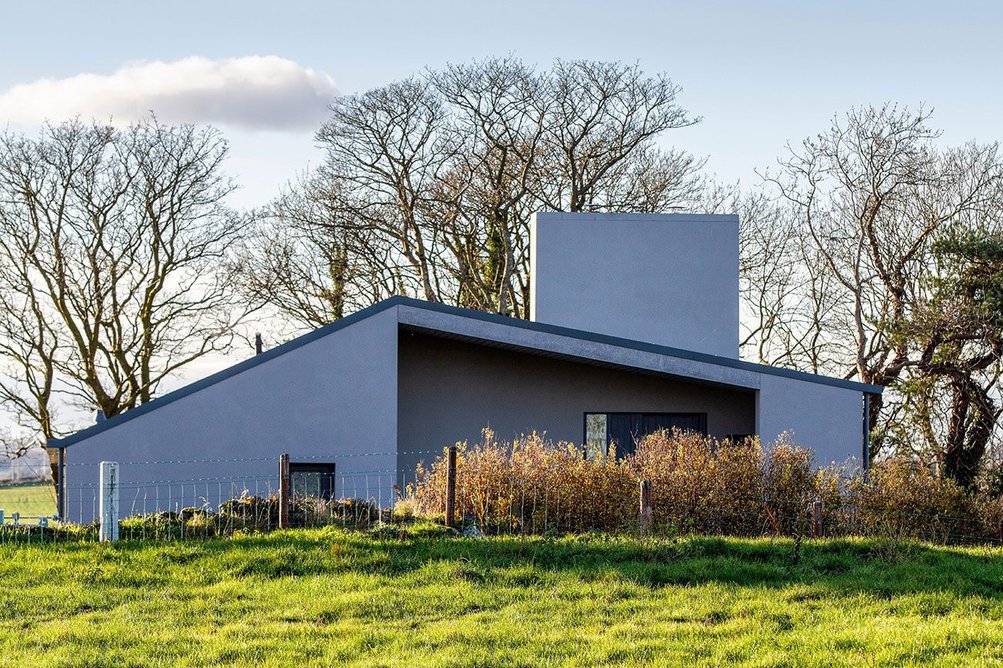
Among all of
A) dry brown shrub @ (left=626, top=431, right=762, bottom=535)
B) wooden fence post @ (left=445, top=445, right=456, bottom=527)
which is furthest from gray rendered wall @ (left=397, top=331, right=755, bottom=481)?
wooden fence post @ (left=445, top=445, right=456, bottom=527)

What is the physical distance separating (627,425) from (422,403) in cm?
359

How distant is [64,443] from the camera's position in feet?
51.5

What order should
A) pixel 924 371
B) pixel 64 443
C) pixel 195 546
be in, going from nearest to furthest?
pixel 195 546
pixel 64 443
pixel 924 371

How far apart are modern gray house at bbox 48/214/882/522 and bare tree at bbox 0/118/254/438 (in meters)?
10.0

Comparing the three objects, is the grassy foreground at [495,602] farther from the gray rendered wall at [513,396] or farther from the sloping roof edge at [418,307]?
the gray rendered wall at [513,396]

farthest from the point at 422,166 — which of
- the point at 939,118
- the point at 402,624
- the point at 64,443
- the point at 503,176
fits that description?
the point at 402,624

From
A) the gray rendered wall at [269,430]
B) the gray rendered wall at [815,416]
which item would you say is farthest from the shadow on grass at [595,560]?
the gray rendered wall at [815,416]

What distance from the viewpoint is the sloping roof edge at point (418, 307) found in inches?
632

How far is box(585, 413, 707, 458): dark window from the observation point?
781 inches

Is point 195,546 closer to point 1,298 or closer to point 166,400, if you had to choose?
point 166,400

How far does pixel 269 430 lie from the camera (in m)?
16.6

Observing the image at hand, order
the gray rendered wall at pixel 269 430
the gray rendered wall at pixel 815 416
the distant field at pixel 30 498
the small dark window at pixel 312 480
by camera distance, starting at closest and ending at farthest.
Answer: the gray rendered wall at pixel 269 430
the small dark window at pixel 312 480
the gray rendered wall at pixel 815 416
the distant field at pixel 30 498

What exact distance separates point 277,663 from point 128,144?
22236 millimetres

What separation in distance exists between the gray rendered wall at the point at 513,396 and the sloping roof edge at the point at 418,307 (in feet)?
7.46
